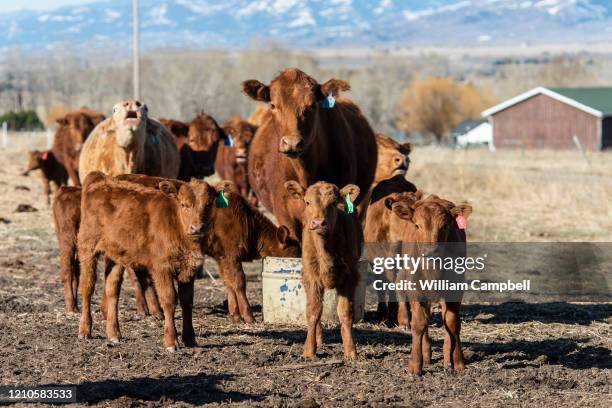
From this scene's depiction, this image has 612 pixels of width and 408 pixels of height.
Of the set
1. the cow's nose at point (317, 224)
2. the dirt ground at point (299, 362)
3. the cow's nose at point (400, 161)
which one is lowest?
the dirt ground at point (299, 362)

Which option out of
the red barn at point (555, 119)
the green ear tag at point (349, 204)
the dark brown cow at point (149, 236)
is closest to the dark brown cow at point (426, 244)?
the green ear tag at point (349, 204)

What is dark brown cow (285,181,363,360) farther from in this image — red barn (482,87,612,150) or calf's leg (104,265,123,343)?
red barn (482,87,612,150)

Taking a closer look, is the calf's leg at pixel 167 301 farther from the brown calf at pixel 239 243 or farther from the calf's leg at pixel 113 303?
the brown calf at pixel 239 243

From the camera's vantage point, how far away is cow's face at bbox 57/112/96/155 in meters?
21.0

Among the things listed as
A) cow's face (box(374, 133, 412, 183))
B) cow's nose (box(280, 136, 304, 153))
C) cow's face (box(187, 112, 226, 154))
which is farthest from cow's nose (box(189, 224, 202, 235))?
cow's face (box(187, 112, 226, 154))

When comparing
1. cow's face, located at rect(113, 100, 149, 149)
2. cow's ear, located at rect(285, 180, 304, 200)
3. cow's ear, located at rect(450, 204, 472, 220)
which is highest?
cow's face, located at rect(113, 100, 149, 149)

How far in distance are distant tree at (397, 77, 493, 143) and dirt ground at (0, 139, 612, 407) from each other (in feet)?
333

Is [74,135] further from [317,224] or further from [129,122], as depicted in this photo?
[317,224]

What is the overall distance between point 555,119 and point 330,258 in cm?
7675

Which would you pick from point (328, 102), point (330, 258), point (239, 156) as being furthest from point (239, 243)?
point (239, 156)

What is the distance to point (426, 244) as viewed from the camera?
8.39m

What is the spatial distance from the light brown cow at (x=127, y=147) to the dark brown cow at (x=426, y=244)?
5368 mm

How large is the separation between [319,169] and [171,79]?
4427 inches

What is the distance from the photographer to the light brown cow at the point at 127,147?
44.0 ft
